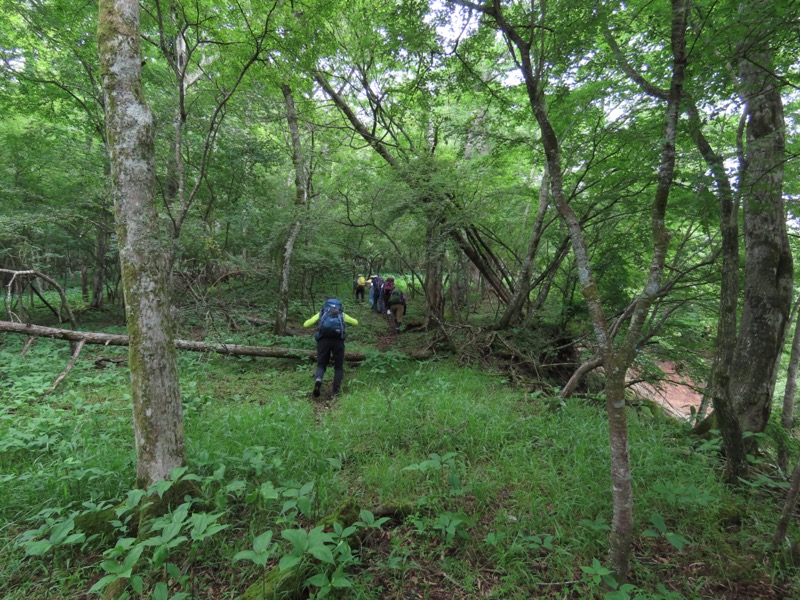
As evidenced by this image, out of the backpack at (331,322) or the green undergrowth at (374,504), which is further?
the backpack at (331,322)

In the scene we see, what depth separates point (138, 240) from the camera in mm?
2715

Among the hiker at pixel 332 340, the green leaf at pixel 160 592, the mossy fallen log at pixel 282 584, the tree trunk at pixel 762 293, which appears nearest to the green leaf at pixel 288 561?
the mossy fallen log at pixel 282 584

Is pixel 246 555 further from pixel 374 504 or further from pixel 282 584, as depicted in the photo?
pixel 374 504

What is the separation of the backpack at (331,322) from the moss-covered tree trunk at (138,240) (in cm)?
333

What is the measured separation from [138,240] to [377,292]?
10915 mm

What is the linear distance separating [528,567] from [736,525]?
191 centimetres

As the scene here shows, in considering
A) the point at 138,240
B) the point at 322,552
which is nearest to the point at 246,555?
the point at 322,552

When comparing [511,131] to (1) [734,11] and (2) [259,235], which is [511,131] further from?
(2) [259,235]

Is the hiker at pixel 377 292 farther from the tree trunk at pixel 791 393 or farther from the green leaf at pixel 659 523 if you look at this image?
the green leaf at pixel 659 523

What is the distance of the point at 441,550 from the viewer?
8.41 feet

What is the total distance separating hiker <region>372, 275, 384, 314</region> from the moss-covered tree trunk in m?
10.7

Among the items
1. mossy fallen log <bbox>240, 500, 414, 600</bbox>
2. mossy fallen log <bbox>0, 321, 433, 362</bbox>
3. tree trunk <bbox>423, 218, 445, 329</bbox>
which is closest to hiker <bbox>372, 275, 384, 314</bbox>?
tree trunk <bbox>423, 218, 445, 329</bbox>

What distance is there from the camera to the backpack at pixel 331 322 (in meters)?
6.11

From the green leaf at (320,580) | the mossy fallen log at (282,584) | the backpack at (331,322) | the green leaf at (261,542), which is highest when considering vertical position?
the backpack at (331,322)
